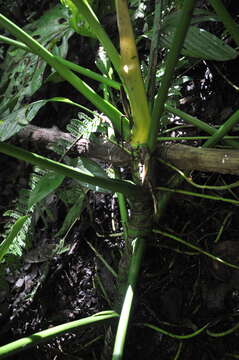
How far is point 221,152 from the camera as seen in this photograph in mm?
684

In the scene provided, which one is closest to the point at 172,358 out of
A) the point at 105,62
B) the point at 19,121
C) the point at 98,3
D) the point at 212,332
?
the point at 212,332

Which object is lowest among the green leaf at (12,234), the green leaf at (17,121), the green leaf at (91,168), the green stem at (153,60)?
the green leaf at (12,234)

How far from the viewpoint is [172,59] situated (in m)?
0.61

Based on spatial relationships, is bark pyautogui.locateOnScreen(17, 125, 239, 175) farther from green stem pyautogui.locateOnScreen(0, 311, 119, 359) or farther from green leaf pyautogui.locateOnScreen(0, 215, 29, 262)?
green stem pyautogui.locateOnScreen(0, 311, 119, 359)

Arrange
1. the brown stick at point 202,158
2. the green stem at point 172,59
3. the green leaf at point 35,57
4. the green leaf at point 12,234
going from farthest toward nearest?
the green leaf at point 35,57
the green leaf at point 12,234
the brown stick at point 202,158
the green stem at point 172,59

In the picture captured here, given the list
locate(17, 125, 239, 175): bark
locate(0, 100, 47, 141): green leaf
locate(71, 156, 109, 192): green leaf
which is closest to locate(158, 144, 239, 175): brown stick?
locate(17, 125, 239, 175): bark

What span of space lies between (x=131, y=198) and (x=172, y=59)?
279 millimetres

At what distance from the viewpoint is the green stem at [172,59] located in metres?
0.56

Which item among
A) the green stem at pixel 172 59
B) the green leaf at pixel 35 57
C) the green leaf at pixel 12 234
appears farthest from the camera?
the green leaf at pixel 35 57

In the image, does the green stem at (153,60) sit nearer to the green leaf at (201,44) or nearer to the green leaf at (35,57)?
the green leaf at (201,44)

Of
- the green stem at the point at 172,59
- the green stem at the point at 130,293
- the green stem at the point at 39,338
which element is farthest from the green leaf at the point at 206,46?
the green stem at the point at 39,338

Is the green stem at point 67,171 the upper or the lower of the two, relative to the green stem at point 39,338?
upper

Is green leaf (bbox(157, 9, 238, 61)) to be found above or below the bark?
above

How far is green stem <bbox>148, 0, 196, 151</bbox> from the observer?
1.82ft
